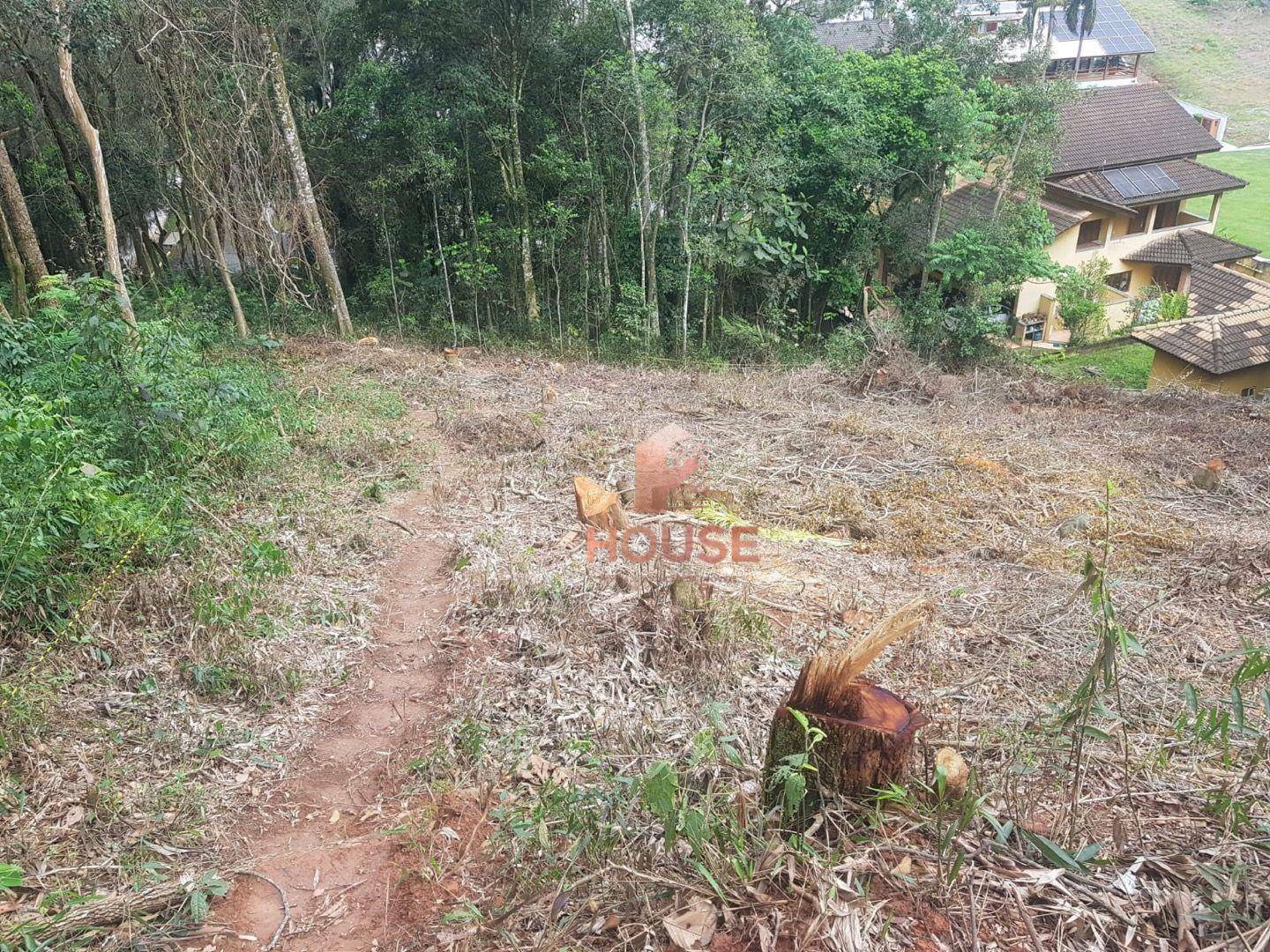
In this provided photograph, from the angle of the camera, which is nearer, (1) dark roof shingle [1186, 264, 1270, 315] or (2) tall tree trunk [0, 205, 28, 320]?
(2) tall tree trunk [0, 205, 28, 320]

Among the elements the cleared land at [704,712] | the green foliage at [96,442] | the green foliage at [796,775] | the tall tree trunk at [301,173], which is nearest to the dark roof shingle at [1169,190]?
the cleared land at [704,712]

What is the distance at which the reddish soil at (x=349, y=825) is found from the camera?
2.58 meters

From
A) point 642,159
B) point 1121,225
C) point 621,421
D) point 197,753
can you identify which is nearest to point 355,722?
point 197,753

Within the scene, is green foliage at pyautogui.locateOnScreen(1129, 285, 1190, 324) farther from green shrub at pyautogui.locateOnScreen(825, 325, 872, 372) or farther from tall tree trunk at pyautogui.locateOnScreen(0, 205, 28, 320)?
tall tree trunk at pyautogui.locateOnScreen(0, 205, 28, 320)

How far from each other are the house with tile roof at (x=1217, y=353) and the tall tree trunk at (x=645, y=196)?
8114 mm

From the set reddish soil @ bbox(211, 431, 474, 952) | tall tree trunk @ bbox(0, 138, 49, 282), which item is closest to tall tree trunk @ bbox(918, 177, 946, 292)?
tall tree trunk @ bbox(0, 138, 49, 282)

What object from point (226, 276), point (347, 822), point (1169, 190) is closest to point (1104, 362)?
point (1169, 190)

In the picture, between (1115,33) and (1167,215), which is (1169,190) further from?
(1115,33)

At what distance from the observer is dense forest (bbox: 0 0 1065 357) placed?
1152cm

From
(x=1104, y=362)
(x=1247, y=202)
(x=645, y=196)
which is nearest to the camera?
(x=645, y=196)

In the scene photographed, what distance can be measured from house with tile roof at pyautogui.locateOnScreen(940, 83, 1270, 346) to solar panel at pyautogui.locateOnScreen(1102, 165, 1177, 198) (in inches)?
1.3

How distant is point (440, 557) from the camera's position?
208 inches

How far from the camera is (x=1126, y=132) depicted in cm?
2111

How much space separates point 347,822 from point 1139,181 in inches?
922
